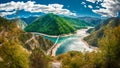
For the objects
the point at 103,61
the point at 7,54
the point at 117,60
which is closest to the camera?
the point at 117,60

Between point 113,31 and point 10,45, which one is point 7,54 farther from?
point 113,31

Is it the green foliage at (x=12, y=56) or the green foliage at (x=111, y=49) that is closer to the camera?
the green foliage at (x=111, y=49)

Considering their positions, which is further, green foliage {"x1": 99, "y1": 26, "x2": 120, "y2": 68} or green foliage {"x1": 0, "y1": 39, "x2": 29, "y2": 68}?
green foliage {"x1": 0, "y1": 39, "x2": 29, "y2": 68}

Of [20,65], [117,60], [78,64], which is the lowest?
[78,64]

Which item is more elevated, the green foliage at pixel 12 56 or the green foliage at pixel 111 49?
the green foliage at pixel 111 49

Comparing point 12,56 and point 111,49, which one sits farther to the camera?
point 12,56

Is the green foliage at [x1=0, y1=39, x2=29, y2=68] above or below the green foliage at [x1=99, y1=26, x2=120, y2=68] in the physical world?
below

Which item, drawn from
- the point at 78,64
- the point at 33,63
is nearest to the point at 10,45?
the point at 33,63

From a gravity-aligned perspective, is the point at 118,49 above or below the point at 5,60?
Answer: above

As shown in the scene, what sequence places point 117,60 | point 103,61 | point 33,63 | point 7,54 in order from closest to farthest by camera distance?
point 117,60 < point 103,61 < point 7,54 < point 33,63

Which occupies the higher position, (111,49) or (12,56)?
(111,49)

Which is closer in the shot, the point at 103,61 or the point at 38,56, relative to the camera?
the point at 103,61
